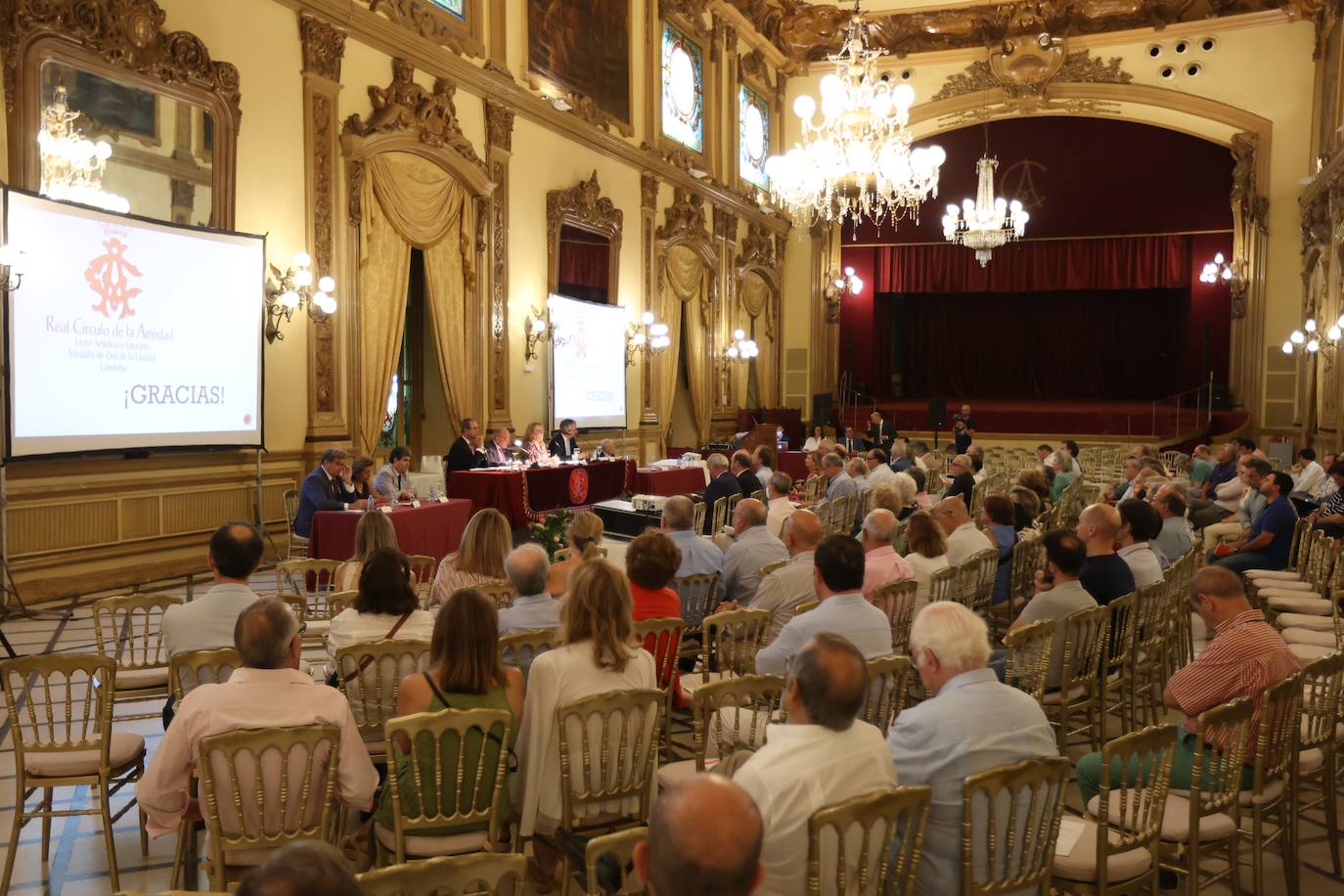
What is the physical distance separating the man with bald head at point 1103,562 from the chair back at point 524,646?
9.42ft

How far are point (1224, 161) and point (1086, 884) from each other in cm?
2150

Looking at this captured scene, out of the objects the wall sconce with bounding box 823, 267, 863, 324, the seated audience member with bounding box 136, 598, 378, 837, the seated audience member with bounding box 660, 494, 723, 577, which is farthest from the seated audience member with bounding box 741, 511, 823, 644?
the wall sconce with bounding box 823, 267, 863, 324

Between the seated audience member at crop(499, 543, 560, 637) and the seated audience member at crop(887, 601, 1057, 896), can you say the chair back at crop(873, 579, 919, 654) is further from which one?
the seated audience member at crop(887, 601, 1057, 896)

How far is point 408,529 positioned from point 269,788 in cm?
627

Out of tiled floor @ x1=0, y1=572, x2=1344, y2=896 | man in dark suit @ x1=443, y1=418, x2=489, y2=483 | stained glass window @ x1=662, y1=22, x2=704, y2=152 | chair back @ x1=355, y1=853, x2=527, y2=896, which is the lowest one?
tiled floor @ x1=0, y1=572, x2=1344, y2=896

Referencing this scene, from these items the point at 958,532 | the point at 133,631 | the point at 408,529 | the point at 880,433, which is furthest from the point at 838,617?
the point at 880,433

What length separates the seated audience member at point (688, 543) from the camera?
6.10m

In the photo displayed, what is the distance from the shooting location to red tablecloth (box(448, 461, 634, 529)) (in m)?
11.1

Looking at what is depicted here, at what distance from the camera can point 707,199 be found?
1916cm

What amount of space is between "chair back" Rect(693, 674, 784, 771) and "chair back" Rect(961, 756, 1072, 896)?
2.50 feet

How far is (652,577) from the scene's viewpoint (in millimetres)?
4820

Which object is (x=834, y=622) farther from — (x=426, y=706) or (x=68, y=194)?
(x=68, y=194)

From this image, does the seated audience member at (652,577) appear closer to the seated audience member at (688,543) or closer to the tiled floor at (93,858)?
the seated audience member at (688,543)

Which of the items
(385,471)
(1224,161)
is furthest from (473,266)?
(1224,161)
